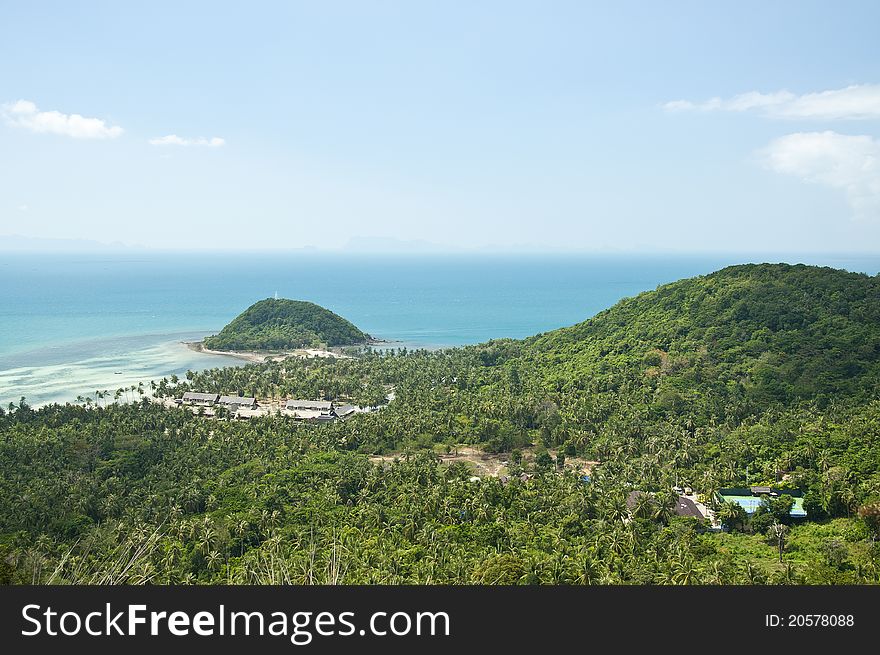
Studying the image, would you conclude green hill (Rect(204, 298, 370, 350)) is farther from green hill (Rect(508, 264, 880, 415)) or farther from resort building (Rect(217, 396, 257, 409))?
green hill (Rect(508, 264, 880, 415))

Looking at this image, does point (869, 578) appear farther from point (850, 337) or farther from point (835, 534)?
point (850, 337)

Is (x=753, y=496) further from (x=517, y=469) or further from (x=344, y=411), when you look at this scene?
(x=344, y=411)

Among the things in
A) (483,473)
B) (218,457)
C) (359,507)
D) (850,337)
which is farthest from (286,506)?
(850,337)

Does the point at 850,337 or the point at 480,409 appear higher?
Result: the point at 850,337

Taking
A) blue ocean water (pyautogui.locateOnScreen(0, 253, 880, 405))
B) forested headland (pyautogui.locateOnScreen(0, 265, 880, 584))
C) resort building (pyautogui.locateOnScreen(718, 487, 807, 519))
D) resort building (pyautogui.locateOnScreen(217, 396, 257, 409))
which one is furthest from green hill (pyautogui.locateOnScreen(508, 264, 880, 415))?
blue ocean water (pyautogui.locateOnScreen(0, 253, 880, 405))

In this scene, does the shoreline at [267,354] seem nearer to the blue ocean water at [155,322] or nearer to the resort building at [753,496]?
the blue ocean water at [155,322]

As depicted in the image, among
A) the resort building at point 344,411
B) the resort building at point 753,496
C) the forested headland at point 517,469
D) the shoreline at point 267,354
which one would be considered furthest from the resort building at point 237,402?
the resort building at point 753,496

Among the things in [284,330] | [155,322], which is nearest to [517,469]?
[284,330]
